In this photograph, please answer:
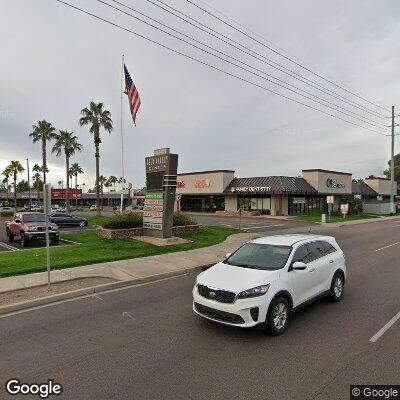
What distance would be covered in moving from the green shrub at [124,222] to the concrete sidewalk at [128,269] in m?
5.64

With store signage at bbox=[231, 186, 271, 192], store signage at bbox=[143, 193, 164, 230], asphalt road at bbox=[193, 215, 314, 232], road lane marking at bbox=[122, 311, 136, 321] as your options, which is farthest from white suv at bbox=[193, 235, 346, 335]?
store signage at bbox=[231, 186, 271, 192]

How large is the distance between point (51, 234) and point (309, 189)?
38348mm

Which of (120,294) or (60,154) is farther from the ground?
(60,154)

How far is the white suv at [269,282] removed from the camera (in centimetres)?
609

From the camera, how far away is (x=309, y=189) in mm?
48562

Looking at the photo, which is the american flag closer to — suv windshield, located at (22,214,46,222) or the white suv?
suv windshield, located at (22,214,46,222)

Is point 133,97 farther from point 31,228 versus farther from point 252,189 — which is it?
point 252,189

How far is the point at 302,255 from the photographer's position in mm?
7566

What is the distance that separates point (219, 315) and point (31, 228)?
573 inches

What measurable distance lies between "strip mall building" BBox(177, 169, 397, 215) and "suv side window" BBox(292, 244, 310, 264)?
37.4 metres

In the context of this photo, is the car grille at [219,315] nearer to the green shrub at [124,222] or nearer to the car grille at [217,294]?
the car grille at [217,294]

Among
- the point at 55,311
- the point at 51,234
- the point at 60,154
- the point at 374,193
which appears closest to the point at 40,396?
the point at 55,311

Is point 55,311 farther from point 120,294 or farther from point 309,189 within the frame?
point 309,189

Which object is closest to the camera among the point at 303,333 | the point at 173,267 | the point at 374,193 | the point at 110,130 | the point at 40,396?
the point at 40,396
